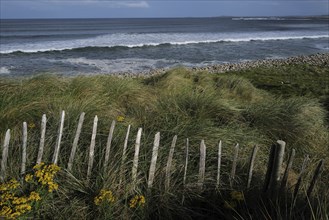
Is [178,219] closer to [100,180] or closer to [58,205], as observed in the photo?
[100,180]

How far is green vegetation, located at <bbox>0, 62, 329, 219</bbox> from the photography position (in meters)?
3.57

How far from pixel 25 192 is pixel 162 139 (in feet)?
5.98

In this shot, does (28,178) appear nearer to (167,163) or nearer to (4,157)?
(4,157)

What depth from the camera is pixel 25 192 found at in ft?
11.8

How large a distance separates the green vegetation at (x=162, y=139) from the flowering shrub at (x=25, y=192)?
0.20 m

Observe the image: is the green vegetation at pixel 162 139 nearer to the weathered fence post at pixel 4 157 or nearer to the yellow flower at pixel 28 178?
the weathered fence post at pixel 4 157

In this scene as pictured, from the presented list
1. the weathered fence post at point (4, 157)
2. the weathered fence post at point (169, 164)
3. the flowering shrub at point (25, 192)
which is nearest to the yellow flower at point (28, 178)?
the flowering shrub at point (25, 192)

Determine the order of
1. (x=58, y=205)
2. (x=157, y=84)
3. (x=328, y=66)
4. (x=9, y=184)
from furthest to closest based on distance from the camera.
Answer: (x=328, y=66) < (x=157, y=84) < (x=58, y=205) < (x=9, y=184)

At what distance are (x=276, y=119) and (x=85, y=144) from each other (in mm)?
3392

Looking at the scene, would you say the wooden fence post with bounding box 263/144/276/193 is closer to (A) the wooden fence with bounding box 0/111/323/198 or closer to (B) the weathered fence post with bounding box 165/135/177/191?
(A) the wooden fence with bounding box 0/111/323/198

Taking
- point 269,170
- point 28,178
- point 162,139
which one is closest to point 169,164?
point 162,139

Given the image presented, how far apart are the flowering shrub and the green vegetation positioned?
0.20 meters

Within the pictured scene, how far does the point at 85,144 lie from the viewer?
424 cm

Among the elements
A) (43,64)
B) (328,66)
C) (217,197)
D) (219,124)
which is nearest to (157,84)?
(219,124)
